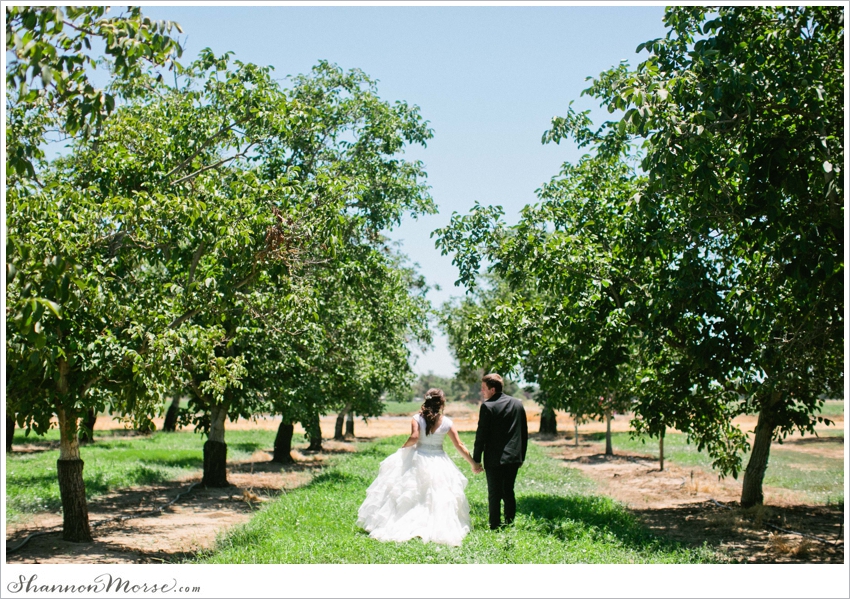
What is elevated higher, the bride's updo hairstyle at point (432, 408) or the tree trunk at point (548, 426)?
the bride's updo hairstyle at point (432, 408)

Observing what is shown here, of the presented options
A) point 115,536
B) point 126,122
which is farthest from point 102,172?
point 115,536

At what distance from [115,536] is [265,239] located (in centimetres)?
593

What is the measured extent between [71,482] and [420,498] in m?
5.28

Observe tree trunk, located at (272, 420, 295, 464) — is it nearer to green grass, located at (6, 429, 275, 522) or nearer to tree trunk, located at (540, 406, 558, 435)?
green grass, located at (6, 429, 275, 522)

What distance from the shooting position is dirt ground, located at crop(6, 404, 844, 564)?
10375 millimetres

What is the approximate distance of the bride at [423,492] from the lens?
8.82 meters

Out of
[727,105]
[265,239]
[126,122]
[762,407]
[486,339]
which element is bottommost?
[762,407]

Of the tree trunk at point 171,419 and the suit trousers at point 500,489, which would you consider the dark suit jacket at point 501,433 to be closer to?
the suit trousers at point 500,489

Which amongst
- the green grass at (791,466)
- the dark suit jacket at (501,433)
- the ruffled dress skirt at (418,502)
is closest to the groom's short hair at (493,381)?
the dark suit jacket at (501,433)

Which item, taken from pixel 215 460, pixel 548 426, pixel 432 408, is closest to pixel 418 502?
pixel 432 408

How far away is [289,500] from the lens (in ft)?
46.7

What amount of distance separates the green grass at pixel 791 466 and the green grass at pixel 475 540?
5.46 m

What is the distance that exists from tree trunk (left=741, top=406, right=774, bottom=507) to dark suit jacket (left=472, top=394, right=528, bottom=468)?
753 cm

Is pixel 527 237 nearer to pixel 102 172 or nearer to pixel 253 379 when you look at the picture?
pixel 102 172
